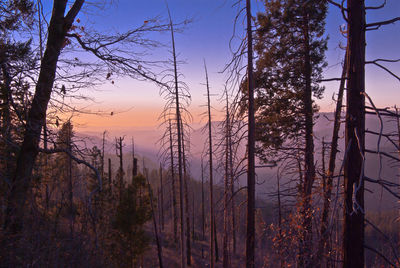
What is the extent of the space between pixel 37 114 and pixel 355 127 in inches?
188

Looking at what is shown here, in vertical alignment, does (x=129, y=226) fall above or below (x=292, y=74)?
below

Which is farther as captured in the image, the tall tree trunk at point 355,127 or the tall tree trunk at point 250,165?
the tall tree trunk at point 250,165

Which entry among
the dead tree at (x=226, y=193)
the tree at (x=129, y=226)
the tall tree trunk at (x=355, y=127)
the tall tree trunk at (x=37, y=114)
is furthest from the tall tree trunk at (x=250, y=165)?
the tree at (x=129, y=226)

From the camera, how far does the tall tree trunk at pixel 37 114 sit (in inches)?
137

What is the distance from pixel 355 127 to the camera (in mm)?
3062

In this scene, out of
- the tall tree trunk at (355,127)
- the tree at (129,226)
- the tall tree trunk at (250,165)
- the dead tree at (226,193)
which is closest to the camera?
the tall tree trunk at (355,127)

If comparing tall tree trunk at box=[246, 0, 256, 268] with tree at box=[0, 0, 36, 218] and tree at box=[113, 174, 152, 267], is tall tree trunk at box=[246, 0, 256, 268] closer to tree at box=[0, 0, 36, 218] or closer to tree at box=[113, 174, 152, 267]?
tree at box=[0, 0, 36, 218]

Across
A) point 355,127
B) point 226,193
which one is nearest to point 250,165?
point 226,193

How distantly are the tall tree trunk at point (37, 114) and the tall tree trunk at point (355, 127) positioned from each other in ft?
14.5

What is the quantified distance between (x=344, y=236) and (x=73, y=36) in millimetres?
5249

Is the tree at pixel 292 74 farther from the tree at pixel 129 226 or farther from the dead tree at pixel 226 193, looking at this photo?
the tree at pixel 129 226

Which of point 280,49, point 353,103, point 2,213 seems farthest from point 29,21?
point 280,49

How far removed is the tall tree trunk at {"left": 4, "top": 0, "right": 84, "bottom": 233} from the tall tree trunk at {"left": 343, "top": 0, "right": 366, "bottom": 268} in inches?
173

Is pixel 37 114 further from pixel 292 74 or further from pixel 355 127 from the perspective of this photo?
pixel 292 74
